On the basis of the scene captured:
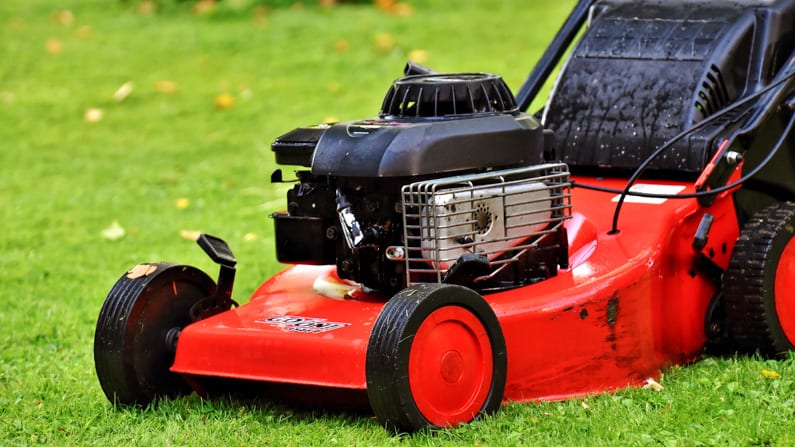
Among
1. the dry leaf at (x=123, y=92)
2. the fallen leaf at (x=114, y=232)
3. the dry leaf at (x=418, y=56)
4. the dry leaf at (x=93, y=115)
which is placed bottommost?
the fallen leaf at (x=114, y=232)

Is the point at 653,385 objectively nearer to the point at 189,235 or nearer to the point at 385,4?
the point at 189,235

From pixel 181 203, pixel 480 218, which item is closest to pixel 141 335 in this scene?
pixel 480 218

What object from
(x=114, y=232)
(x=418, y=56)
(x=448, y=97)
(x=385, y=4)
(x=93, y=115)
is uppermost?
(x=448, y=97)

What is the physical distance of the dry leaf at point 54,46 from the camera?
11.4m

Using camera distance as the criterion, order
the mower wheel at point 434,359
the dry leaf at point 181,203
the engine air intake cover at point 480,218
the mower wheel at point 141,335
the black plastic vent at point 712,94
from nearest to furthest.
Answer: the mower wheel at point 434,359
the engine air intake cover at point 480,218
the mower wheel at point 141,335
the black plastic vent at point 712,94
the dry leaf at point 181,203

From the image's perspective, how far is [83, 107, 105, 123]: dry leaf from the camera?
9695mm

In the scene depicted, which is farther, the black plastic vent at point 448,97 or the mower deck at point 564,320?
the black plastic vent at point 448,97

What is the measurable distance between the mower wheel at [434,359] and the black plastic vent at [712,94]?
59.2 inches

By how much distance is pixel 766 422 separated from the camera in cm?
376

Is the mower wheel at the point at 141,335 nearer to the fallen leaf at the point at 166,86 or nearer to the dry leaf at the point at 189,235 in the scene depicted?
the dry leaf at the point at 189,235

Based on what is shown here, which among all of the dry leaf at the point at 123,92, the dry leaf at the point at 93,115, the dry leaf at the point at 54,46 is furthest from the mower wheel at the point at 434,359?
the dry leaf at the point at 54,46

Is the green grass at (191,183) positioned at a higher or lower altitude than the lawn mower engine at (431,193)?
lower

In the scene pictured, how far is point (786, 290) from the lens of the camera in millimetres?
4414

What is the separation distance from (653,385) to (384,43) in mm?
6885
